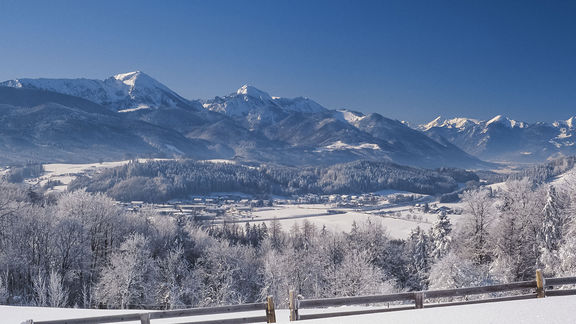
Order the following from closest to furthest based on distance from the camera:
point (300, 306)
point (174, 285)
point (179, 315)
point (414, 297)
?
point (179, 315) → point (300, 306) → point (414, 297) → point (174, 285)

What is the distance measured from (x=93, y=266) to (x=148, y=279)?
8618 millimetres

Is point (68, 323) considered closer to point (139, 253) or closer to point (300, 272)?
point (139, 253)

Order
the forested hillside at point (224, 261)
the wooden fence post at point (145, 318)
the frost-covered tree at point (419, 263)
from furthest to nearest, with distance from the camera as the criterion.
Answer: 1. the frost-covered tree at point (419, 263)
2. the forested hillside at point (224, 261)
3. the wooden fence post at point (145, 318)

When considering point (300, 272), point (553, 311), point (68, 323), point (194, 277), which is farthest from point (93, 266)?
point (553, 311)

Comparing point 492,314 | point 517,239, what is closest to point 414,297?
point 492,314

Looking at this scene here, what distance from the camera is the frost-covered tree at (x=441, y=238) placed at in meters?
55.4

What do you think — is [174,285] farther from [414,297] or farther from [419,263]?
[414,297]

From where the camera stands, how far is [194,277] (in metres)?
53.0

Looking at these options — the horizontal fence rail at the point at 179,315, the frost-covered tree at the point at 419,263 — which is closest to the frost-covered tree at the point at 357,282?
the frost-covered tree at the point at 419,263

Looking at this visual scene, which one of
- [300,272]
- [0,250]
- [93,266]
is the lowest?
[300,272]

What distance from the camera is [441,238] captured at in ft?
190

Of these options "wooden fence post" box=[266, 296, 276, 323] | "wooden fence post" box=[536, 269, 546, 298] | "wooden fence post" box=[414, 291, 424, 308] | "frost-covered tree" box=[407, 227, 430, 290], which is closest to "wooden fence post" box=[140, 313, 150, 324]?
Answer: "wooden fence post" box=[266, 296, 276, 323]

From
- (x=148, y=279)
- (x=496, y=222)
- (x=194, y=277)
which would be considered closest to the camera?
(x=496, y=222)

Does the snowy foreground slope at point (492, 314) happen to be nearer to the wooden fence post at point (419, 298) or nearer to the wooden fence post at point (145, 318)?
the wooden fence post at point (419, 298)
